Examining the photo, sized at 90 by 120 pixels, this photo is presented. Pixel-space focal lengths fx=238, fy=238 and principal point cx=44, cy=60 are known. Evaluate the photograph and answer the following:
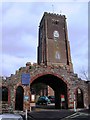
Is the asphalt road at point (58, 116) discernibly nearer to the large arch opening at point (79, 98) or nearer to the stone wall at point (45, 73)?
Result: the stone wall at point (45, 73)

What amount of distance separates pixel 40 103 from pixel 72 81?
1751 centimetres

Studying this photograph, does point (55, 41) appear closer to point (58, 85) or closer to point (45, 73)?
point (58, 85)

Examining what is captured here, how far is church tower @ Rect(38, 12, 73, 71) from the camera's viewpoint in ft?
233

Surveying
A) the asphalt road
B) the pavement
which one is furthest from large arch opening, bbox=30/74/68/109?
the asphalt road

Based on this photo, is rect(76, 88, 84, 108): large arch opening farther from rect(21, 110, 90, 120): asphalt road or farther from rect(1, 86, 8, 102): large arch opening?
rect(1, 86, 8, 102): large arch opening

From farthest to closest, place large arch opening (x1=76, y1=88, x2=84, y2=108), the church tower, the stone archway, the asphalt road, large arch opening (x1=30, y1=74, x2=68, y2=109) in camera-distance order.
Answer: the church tower
large arch opening (x1=76, y1=88, x2=84, y2=108)
large arch opening (x1=30, y1=74, x2=68, y2=109)
the stone archway
the asphalt road

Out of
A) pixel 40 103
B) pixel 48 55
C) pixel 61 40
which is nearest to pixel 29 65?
pixel 40 103

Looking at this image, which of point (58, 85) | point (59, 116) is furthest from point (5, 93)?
point (59, 116)

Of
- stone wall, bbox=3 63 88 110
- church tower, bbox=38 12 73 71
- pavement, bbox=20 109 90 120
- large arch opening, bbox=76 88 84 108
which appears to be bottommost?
pavement, bbox=20 109 90 120

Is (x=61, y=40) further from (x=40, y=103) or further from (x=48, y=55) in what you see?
(x=40, y=103)

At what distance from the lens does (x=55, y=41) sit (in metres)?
73.4

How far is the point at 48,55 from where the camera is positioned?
7050 cm

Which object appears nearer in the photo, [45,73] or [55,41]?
[45,73]

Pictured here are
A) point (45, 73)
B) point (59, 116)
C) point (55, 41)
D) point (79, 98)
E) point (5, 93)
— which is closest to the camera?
point (59, 116)
